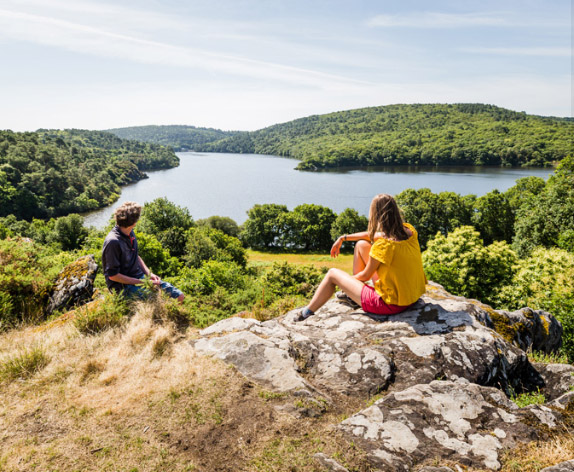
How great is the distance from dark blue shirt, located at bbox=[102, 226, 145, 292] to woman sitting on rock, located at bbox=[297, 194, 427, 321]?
3896mm

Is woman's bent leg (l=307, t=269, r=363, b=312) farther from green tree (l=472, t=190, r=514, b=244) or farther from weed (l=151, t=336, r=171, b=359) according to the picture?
green tree (l=472, t=190, r=514, b=244)

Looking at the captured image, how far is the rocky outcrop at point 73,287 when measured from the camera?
21.3ft

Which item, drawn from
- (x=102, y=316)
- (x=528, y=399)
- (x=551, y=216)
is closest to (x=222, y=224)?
(x=551, y=216)

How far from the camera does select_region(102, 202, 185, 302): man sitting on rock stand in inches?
217

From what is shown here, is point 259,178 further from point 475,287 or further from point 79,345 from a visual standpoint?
point 79,345

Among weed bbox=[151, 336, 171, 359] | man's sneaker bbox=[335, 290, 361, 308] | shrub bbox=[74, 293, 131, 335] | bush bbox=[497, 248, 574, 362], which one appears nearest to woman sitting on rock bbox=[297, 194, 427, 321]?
man's sneaker bbox=[335, 290, 361, 308]

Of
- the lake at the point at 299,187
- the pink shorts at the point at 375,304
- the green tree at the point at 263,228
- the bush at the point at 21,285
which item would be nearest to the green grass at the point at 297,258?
the green tree at the point at 263,228

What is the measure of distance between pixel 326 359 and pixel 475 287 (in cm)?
1655

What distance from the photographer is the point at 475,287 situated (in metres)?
17.8

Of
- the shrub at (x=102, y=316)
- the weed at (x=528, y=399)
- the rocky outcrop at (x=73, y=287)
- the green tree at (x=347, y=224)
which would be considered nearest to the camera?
the weed at (x=528, y=399)

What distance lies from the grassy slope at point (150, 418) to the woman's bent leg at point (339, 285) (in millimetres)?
1942

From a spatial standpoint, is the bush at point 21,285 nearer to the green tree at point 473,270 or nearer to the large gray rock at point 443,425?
the large gray rock at point 443,425

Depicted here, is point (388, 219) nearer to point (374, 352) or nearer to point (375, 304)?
point (375, 304)

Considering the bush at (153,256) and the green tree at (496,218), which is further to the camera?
the green tree at (496,218)
